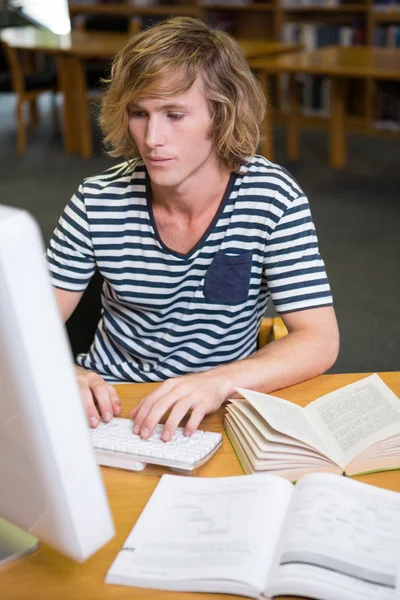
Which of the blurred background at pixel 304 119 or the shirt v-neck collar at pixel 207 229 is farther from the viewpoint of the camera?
the blurred background at pixel 304 119

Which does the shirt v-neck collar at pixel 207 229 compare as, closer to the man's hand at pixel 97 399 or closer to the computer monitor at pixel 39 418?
the man's hand at pixel 97 399

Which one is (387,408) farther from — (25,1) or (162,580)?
(25,1)

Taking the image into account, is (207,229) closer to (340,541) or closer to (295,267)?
(295,267)

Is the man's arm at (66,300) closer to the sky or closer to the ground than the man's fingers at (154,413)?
closer to the ground

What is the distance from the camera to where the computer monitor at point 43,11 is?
316 inches

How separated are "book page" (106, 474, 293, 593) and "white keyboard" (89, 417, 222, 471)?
0.05 m

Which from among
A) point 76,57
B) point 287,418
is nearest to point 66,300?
point 287,418

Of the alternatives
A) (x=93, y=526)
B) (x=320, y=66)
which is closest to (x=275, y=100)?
(x=320, y=66)

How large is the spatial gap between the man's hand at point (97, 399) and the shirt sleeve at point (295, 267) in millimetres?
372

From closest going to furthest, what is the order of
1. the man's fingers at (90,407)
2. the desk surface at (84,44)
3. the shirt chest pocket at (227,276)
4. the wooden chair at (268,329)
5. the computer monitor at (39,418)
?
the computer monitor at (39,418) → the man's fingers at (90,407) → the shirt chest pocket at (227,276) → the wooden chair at (268,329) → the desk surface at (84,44)

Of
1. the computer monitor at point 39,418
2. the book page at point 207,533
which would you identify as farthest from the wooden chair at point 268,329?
the computer monitor at point 39,418

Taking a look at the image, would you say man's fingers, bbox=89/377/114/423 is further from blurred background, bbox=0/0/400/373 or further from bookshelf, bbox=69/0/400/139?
bookshelf, bbox=69/0/400/139

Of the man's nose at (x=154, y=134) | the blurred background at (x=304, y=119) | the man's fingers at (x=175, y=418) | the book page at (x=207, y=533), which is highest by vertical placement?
the man's nose at (x=154, y=134)

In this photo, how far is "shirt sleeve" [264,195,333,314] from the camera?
1.46 meters
